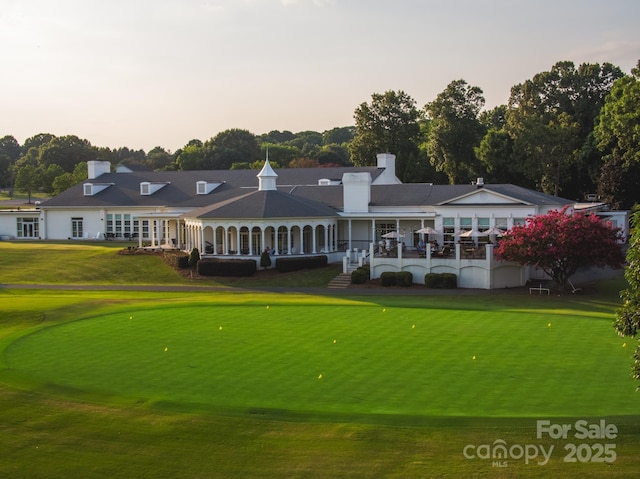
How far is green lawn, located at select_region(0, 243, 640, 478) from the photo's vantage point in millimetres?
15375

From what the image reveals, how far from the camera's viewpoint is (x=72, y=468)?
1514 cm

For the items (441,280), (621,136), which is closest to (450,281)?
(441,280)

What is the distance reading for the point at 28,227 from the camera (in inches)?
2899

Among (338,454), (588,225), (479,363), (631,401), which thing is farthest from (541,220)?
(338,454)

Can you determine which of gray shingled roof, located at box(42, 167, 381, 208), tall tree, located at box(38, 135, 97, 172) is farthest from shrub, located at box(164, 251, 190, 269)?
tall tree, located at box(38, 135, 97, 172)

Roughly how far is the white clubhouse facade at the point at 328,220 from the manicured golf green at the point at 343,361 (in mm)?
12827

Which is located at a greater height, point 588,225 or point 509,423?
point 588,225

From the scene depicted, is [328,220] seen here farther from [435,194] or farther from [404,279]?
[404,279]

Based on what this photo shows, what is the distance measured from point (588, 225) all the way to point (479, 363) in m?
21.7

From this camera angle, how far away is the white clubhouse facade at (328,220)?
48.0 m

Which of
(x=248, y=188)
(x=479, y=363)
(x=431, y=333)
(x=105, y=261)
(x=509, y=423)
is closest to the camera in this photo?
(x=509, y=423)

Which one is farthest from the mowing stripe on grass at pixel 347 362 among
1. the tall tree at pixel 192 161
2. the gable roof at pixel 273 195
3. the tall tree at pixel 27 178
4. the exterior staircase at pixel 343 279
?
the tall tree at pixel 192 161

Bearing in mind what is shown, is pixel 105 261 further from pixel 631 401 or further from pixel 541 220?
pixel 631 401

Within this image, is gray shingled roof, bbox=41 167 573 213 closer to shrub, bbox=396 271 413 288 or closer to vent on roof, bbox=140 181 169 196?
vent on roof, bbox=140 181 169 196
